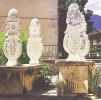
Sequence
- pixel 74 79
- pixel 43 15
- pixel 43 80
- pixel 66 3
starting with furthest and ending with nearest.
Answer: pixel 66 3 → pixel 43 15 → pixel 43 80 → pixel 74 79

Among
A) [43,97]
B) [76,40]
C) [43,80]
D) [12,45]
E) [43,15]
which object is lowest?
[43,97]

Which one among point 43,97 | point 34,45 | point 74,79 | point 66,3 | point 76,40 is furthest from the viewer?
point 66,3

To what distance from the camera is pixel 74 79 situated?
958 cm

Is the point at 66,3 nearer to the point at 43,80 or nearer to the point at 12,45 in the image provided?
the point at 43,80

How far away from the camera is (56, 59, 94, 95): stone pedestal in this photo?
9562 millimetres

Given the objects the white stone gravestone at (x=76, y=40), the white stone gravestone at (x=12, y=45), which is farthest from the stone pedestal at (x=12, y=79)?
the white stone gravestone at (x=76, y=40)

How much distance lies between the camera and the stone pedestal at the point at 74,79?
956 cm

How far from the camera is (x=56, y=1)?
22.4 metres

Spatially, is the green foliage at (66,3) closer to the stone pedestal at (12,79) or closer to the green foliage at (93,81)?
the green foliage at (93,81)

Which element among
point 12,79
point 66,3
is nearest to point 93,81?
point 12,79

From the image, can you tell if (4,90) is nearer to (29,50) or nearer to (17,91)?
(17,91)

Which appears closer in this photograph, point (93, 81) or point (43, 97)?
point (43, 97)

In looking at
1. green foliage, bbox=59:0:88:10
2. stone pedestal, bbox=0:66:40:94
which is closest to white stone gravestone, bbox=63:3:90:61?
stone pedestal, bbox=0:66:40:94

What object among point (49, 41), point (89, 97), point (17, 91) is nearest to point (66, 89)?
point (89, 97)
